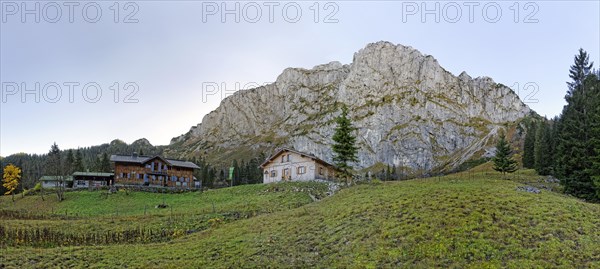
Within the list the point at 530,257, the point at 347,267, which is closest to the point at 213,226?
the point at 347,267

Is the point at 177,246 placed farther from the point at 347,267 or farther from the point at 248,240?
the point at 347,267

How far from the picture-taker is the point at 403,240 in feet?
85.0

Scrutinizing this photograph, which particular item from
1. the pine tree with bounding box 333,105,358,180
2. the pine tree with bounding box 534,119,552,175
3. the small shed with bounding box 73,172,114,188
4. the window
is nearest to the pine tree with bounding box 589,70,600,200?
the pine tree with bounding box 534,119,552,175

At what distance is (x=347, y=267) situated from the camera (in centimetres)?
2358

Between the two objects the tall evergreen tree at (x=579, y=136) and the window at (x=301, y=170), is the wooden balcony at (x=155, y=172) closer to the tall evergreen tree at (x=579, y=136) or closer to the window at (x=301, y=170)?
the window at (x=301, y=170)

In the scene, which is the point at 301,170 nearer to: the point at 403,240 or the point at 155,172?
the point at 155,172

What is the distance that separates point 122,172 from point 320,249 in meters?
64.5

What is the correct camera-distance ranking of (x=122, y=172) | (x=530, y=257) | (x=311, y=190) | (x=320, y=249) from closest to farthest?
1. (x=530, y=257)
2. (x=320, y=249)
3. (x=311, y=190)
4. (x=122, y=172)

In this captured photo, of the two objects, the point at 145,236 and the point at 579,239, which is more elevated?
the point at 579,239

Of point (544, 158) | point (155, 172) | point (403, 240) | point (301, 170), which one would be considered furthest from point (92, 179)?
point (544, 158)

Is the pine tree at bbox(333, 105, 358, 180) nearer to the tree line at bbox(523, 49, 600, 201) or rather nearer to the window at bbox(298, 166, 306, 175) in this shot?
the window at bbox(298, 166, 306, 175)

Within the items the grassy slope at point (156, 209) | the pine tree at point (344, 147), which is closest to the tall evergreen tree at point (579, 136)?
the pine tree at point (344, 147)

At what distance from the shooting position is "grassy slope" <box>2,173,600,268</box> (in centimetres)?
2339

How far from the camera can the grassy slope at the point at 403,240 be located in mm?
23391
